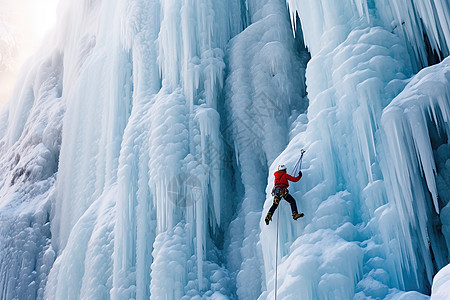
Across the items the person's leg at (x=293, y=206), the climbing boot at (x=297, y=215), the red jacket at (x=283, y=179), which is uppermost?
the red jacket at (x=283, y=179)

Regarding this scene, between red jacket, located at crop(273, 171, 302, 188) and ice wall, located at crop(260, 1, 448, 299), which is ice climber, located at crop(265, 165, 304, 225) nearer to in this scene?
red jacket, located at crop(273, 171, 302, 188)

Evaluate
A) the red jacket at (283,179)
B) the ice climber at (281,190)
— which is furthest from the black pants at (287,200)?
the red jacket at (283,179)

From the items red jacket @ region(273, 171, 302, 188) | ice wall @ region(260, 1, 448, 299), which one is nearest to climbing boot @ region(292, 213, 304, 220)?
ice wall @ region(260, 1, 448, 299)

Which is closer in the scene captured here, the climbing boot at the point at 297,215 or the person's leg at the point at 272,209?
the climbing boot at the point at 297,215

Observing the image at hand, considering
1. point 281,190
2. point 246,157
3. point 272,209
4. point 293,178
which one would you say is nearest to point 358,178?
point 293,178

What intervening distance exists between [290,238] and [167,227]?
2.06m

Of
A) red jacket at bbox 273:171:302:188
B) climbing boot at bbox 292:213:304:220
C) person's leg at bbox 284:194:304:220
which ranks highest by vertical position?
red jacket at bbox 273:171:302:188

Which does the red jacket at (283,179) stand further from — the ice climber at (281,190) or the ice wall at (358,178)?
the ice wall at (358,178)

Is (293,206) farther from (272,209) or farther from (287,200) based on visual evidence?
(272,209)

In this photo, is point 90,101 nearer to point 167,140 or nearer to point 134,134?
point 134,134

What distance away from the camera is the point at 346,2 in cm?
473

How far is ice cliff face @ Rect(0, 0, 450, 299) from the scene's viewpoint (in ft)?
11.4

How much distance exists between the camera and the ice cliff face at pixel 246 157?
3.47 m

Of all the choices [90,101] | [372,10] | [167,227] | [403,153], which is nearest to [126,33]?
[90,101]
